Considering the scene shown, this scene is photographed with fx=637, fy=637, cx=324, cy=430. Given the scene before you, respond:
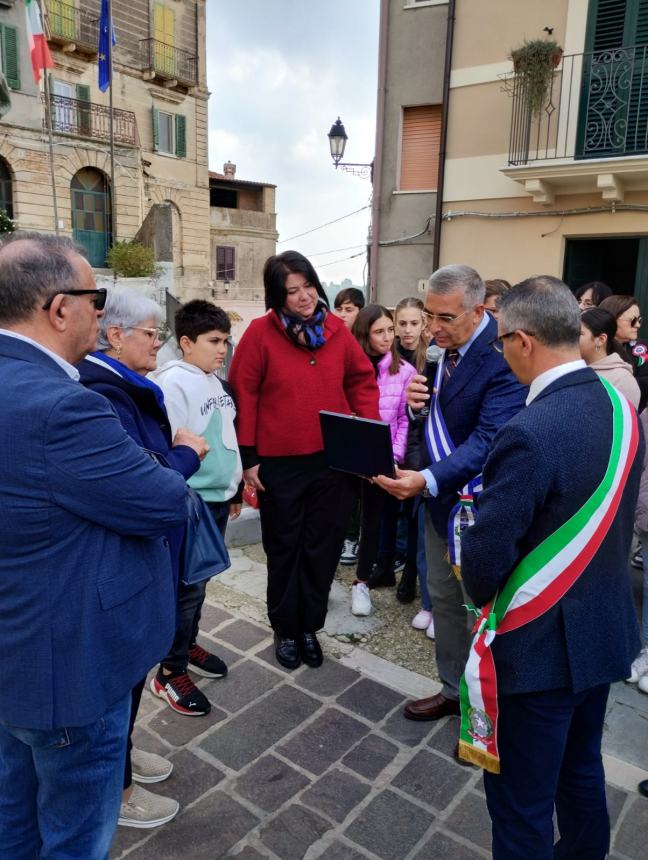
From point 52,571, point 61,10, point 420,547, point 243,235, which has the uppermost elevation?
point 61,10

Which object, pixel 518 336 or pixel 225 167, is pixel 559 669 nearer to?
pixel 518 336

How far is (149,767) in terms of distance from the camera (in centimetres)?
244

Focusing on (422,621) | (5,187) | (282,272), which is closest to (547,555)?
(282,272)

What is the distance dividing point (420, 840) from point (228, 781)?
745 mm

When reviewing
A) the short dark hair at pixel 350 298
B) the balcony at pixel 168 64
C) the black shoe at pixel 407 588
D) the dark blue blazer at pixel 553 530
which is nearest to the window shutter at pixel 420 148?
the short dark hair at pixel 350 298

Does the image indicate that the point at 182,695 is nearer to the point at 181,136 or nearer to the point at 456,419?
the point at 456,419

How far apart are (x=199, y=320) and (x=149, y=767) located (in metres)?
1.85

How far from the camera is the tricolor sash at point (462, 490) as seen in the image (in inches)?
100

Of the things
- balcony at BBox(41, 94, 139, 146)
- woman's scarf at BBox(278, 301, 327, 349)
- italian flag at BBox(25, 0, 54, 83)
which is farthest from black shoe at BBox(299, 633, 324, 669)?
balcony at BBox(41, 94, 139, 146)

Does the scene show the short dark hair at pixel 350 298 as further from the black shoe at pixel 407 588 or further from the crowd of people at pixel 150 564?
the crowd of people at pixel 150 564

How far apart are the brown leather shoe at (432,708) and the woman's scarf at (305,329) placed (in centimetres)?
175

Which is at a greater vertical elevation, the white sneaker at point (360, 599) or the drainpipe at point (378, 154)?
the drainpipe at point (378, 154)

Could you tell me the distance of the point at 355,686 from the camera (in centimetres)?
308

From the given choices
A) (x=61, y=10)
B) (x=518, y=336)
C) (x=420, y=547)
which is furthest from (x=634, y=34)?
(x=61, y=10)
